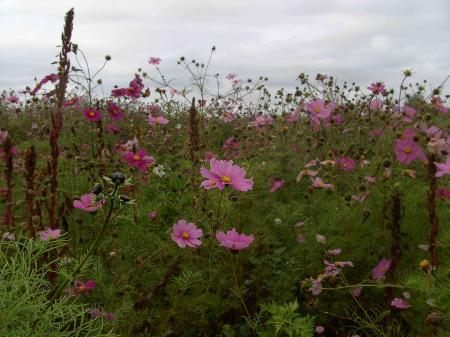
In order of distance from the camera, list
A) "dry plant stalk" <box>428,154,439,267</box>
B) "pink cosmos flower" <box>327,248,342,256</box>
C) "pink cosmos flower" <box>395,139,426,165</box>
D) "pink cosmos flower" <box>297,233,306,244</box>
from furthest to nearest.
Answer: "pink cosmos flower" <box>395,139,426,165</box>, "pink cosmos flower" <box>297,233,306,244</box>, "pink cosmos flower" <box>327,248,342,256</box>, "dry plant stalk" <box>428,154,439,267</box>

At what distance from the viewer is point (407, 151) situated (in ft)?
9.14

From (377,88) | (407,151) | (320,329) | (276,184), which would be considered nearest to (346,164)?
(407,151)

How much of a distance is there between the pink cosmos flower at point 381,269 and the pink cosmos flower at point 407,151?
851mm

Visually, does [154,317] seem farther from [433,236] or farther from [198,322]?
[433,236]

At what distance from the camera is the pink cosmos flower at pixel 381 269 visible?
6.82 feet

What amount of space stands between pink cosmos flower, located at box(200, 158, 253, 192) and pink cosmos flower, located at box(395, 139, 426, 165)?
1.13 metres

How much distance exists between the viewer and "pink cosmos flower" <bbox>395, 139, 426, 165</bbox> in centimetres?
277

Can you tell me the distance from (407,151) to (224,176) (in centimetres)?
126

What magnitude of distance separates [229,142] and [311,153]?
80 cm

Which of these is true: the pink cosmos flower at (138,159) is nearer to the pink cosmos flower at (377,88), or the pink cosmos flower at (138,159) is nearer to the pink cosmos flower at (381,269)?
the pink cosmos flower at (381,269)

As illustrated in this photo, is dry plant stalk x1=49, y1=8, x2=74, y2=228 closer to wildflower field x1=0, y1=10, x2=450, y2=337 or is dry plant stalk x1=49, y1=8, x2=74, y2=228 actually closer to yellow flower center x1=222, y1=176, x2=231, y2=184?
wildflower field x1=0, y1=10, x2=450, y2=337

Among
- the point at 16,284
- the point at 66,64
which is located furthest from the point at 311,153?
the point at 16,284

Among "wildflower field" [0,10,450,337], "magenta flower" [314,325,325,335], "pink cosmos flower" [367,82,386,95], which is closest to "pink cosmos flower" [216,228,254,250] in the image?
"wildflower field" [0,10,450,337]

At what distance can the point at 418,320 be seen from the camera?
6.39ft
